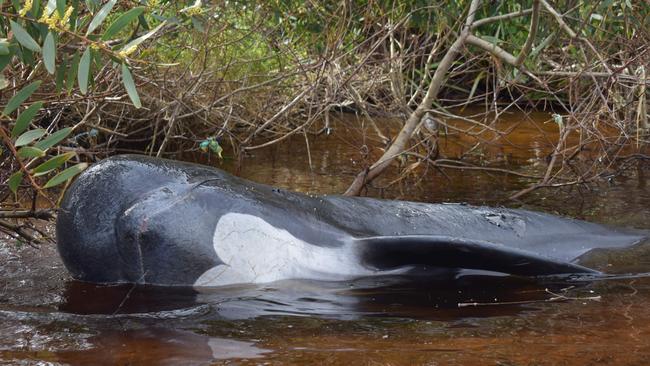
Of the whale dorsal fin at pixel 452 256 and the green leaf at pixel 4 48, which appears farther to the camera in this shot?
the whale dorsal fin at pixel 452 256

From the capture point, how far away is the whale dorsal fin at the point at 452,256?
14.9 ft

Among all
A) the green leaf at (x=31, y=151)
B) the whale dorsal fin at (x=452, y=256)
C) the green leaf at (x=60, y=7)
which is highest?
the green leaf at (x=60, y=7)

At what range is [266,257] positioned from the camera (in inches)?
182

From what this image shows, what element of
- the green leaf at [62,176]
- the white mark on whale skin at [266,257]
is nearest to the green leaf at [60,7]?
the green leaf at [62,176]

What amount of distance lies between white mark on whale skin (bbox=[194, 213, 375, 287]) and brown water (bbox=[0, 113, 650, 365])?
0.09 m

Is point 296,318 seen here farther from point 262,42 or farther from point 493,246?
point 262,42

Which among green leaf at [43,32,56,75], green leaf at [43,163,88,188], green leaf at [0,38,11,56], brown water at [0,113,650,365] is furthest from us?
green leaf at [43,163,88,188]

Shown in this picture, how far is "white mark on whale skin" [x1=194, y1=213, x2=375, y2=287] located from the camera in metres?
4.55

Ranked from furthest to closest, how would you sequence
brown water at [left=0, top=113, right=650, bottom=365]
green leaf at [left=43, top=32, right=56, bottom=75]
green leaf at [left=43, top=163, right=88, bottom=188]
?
green leaf at [left=43, top=163, right=88, bottom=188]
brown water at [left=0, top=113, right=650, bottom=365]
green leaf at [left=43, top=32, right=56, bottom=75]

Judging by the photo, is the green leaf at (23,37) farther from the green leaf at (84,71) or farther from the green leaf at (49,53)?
the green leaf at (84,71)

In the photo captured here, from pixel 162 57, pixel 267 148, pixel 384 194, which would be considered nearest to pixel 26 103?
pixel 162 57

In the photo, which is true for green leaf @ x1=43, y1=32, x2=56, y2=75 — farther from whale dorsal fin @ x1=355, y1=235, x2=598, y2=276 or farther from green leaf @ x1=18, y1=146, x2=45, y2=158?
whale dorsal fin @ x1=355, y1=235, x2=598, y2=276

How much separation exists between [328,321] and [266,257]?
761 millimetres

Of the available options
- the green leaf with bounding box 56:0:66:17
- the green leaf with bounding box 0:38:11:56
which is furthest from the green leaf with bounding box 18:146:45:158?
the green leaf with bounding box 56:0:66:17
